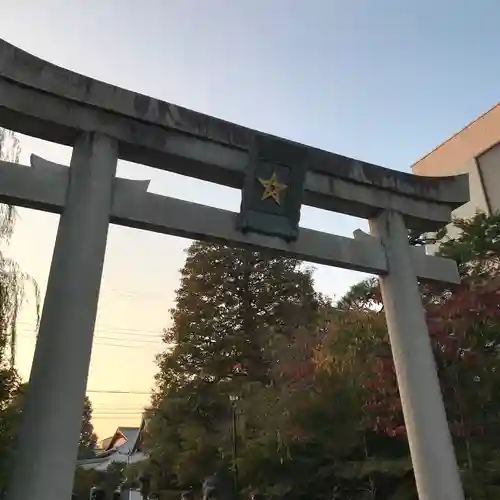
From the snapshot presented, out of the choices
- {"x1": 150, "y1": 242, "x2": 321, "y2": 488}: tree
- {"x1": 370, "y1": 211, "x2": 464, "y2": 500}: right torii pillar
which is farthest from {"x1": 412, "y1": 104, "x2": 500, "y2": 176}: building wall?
{"x1": 370, "y1": 211, "x2": 464, "y2": 500}: right torii pillar

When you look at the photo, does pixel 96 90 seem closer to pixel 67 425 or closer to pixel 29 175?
pixel 29 175

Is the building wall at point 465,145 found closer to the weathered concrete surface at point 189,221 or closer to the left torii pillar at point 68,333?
the weathered concrete surface at point 189,221

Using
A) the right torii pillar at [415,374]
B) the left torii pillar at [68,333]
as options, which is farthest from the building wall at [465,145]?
the left torii pillar at [68,333]

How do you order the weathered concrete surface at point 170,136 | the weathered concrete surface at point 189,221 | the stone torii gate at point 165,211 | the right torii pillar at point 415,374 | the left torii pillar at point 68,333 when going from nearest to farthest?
the left torii pillar at point 68,333, the stone torii gate at point 165,211, the weathered concrete surface at point 189,221, the weathered concrete surface at point 170,136, the right torii pillar at point 415,374

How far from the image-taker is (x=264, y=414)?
12.7 m

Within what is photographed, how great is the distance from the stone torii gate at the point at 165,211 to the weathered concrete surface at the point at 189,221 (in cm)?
1

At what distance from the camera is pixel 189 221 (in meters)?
5.69

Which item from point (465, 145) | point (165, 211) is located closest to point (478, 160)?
point (465, 145)

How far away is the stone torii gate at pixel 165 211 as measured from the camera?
4.49 metres

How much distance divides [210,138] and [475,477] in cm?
698

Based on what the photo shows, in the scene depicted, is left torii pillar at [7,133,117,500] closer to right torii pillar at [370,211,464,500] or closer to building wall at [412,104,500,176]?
right torii pillar at [370,211,464,500]

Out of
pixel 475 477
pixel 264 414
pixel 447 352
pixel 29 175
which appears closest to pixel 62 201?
pixel 29 175

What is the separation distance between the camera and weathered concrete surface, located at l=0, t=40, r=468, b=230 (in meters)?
5.16

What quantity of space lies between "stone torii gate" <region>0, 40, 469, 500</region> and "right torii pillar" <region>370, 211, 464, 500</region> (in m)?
0.01
